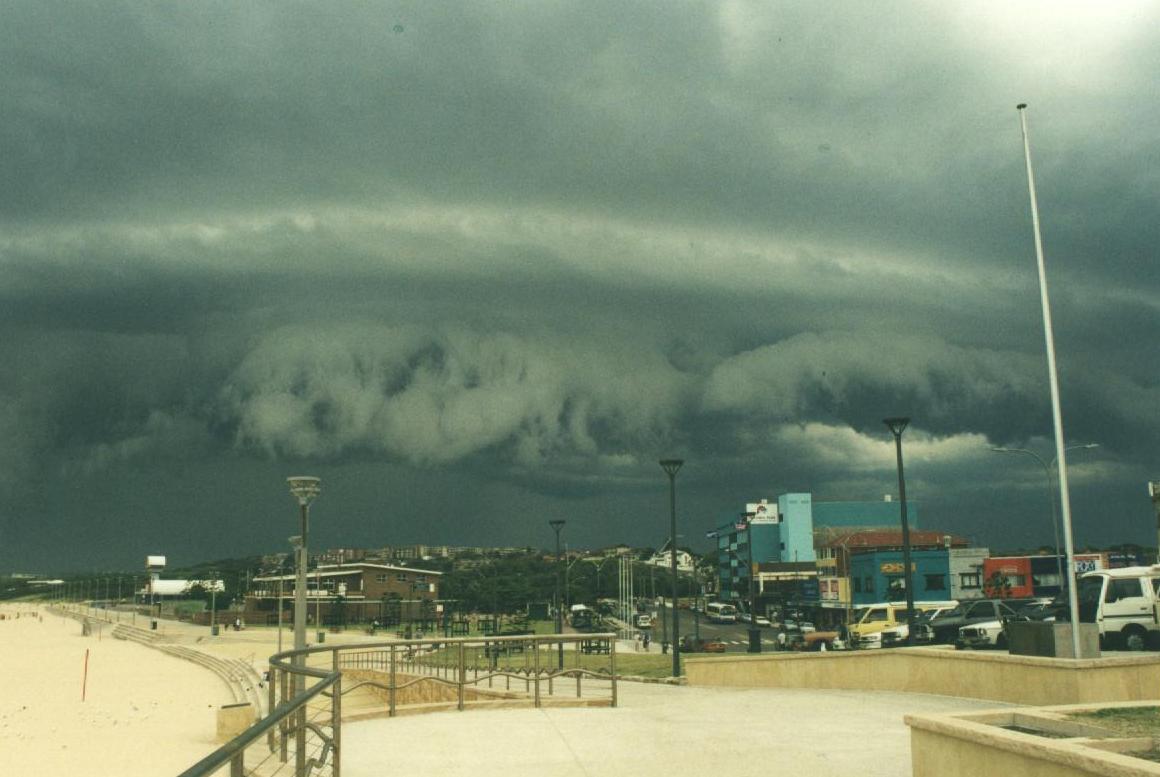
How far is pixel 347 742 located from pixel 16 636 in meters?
108

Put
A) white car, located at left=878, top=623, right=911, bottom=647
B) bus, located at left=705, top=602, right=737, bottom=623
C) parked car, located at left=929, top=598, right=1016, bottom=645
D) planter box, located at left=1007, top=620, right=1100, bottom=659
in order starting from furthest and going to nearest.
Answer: bus, located at left=705, top=602, right=737, bottom=623
white car, located at left=878, top=623, right=911, bottom=647
parked car, located at left=929, top=598, right=1016, bottom=645
planter box, located at left=1007, top=620, right=1100, bottom=659

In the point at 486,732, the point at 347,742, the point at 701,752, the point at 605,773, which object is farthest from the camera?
the point at 486,732

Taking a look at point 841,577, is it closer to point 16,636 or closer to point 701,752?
point 16,636

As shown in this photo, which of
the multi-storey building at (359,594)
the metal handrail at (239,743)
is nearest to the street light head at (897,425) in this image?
the metal handrail at (239,743)

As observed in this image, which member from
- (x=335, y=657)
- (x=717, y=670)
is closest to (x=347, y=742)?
(x=335, y=657)

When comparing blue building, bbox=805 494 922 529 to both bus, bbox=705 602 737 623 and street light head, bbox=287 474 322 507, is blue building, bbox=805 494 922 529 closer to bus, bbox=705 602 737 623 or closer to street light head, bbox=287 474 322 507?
bus, bbox=705 602 737 623

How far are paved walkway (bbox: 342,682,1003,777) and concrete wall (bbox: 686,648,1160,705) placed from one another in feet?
1.84

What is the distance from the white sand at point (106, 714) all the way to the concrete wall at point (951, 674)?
43.3ft

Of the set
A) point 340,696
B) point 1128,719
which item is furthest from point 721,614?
point 340,696

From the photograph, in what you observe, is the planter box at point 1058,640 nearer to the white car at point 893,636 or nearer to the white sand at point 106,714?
the white sand at point 106,714

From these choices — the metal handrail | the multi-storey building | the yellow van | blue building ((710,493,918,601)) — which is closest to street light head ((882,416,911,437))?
the yellow van

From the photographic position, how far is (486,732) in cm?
1223

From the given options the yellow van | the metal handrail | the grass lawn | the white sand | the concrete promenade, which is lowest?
the white sand

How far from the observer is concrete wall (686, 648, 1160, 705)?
13031mm
